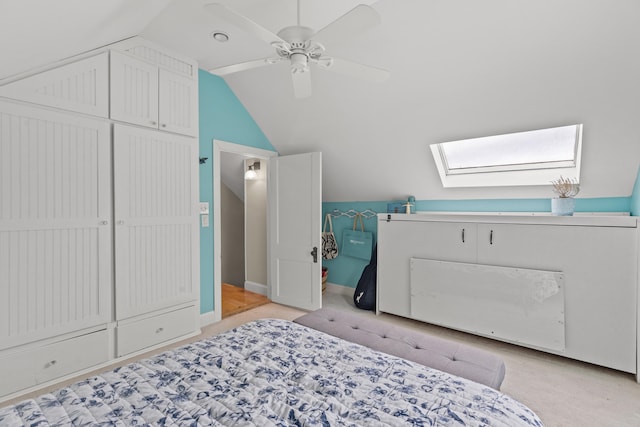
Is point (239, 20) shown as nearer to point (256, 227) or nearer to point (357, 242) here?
point (357, 242)

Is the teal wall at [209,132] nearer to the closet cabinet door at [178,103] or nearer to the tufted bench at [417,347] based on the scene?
the closet cabinet door at [178,103]

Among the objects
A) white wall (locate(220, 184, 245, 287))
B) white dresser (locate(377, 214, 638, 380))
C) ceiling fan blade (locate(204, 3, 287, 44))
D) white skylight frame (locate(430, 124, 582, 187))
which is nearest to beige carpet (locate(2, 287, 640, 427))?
white dresser (locate(377, 214, 638, 380))

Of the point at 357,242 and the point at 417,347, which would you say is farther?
the point at 357,242

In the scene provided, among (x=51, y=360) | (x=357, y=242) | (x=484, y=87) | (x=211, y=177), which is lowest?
(x=51, y=360)

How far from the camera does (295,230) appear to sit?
12.6ft

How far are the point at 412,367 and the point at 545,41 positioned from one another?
7.22 ft

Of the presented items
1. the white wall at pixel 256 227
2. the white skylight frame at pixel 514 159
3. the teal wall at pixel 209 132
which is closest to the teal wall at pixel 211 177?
the teal wall at pixel 209 132

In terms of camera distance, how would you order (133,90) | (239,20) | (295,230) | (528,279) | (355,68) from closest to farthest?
(239,20) < (355,68) < (133,90) < (528,279) < (295,230)

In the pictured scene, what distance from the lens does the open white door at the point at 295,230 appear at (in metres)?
3.66

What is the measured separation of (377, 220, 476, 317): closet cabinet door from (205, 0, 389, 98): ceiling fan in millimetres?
1861

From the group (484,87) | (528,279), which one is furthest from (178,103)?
(528,279)

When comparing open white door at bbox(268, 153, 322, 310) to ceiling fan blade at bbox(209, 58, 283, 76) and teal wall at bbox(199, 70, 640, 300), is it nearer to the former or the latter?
teal wall at bbox(199, 70, 640, 300)

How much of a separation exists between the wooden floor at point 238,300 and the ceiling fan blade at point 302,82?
2.61 metres

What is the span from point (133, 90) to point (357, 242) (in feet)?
9.76
